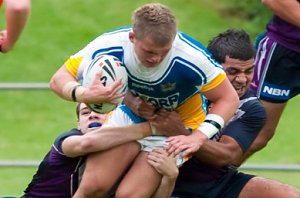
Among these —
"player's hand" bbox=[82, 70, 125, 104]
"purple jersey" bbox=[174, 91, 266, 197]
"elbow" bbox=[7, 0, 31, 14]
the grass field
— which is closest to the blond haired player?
"player's hand" bbox=[82, 70, 125, 104]

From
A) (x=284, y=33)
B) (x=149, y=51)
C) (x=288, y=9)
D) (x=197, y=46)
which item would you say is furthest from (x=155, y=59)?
(x=284, y=33)

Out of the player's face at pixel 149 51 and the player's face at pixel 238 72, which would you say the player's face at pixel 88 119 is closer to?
the player's face at pixel 149 51

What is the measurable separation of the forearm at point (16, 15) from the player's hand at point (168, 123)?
2.81 feet

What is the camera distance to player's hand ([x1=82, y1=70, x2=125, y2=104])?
7082 mm

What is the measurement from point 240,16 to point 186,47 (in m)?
10.7

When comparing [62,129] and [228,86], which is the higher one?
[228,86]

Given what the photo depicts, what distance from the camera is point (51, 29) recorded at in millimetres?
17547

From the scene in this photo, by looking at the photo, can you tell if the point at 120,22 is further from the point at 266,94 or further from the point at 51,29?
the point at 266,94

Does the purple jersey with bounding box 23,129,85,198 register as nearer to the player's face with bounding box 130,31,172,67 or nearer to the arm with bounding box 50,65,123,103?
the arm with bounding box 50,65,123,103

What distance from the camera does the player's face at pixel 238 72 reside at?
7.86 m

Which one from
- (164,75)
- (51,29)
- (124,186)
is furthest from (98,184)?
(51,29)

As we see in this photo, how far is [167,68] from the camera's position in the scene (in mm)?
7332

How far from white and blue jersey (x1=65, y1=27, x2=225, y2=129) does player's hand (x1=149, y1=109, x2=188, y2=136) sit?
0.25 ft

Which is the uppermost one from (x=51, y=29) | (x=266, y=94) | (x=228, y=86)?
(x=228, y=86)
